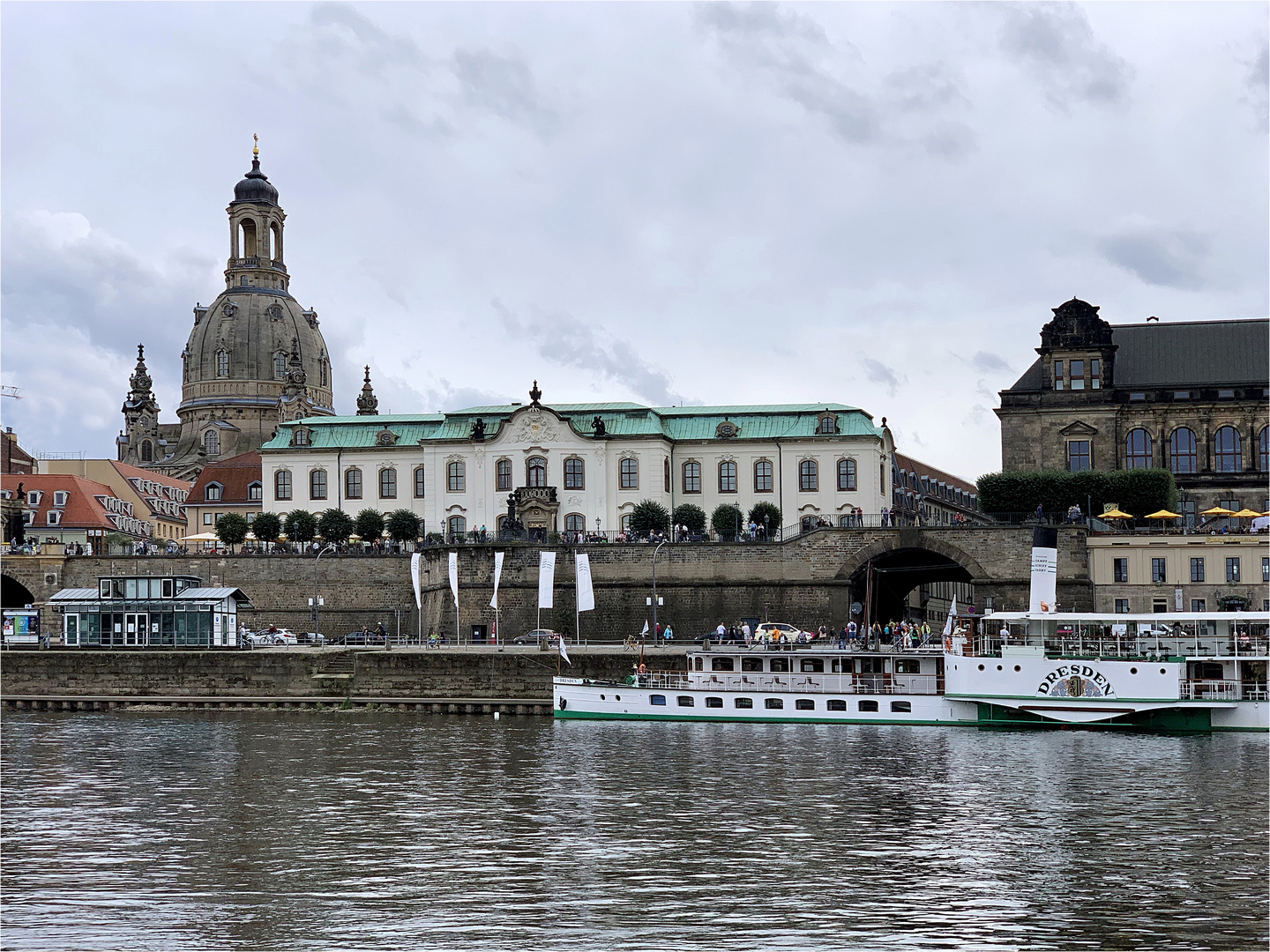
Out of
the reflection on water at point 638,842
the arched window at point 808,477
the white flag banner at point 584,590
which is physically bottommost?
the reflection on water at point 638,842

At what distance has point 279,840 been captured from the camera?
32.3 metres

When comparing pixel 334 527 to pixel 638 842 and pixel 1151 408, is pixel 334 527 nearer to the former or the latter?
pixel 1151 408

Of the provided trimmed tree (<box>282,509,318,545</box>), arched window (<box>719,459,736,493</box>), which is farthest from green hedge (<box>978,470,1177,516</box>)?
trimmed tree (<box>282,509,318,545</box>)

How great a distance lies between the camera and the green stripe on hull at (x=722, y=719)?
53.9 metres

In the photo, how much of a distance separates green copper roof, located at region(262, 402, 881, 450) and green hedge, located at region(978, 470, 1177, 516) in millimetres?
7141

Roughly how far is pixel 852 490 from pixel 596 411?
13.4m

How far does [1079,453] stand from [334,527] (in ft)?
121

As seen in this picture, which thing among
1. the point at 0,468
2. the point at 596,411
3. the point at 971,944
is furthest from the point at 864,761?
the point at 0,468

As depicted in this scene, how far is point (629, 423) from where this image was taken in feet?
275

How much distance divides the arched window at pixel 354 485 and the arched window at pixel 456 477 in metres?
5.34

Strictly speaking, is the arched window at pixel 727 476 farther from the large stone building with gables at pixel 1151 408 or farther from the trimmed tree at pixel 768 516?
the large stone building with gables at pixel 1151 408

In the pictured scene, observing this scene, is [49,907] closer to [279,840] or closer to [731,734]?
[279,840]

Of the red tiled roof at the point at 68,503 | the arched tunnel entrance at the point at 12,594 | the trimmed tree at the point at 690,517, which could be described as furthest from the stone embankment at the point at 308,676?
the red tiled roof at the point at 68,503

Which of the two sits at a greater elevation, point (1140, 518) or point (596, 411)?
point (596, 411)
